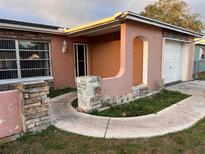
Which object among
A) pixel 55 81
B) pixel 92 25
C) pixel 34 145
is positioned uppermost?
pixel 92 25

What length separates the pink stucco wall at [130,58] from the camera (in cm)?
556

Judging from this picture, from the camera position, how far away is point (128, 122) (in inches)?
165

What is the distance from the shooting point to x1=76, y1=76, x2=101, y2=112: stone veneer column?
4762 mm

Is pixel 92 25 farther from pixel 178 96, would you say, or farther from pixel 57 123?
pixel 178 96

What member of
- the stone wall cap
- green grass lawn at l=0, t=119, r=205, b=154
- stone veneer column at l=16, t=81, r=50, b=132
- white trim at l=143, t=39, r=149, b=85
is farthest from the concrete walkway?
white trim at l=143, t=39, r=149, b=85

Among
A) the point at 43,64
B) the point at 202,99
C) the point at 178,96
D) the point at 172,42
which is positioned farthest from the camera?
the point at 172,42

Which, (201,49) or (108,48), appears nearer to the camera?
(108,48)

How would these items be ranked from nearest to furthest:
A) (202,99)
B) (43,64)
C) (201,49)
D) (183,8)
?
(202,99) < (43,64) < (201,49) < (183,8)

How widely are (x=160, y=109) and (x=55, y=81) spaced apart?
17.5 ft

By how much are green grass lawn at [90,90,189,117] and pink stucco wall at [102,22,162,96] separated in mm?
555

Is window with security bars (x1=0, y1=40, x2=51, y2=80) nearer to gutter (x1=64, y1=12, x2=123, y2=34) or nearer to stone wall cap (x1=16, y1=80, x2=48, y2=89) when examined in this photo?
gutter (x1=64, y1=12, x2=123, y2=34)

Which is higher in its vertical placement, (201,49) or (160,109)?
(201,49)

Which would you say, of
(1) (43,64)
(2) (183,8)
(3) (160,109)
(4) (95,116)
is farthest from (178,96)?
(2) (183,8)

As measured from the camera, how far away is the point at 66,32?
811 cm
